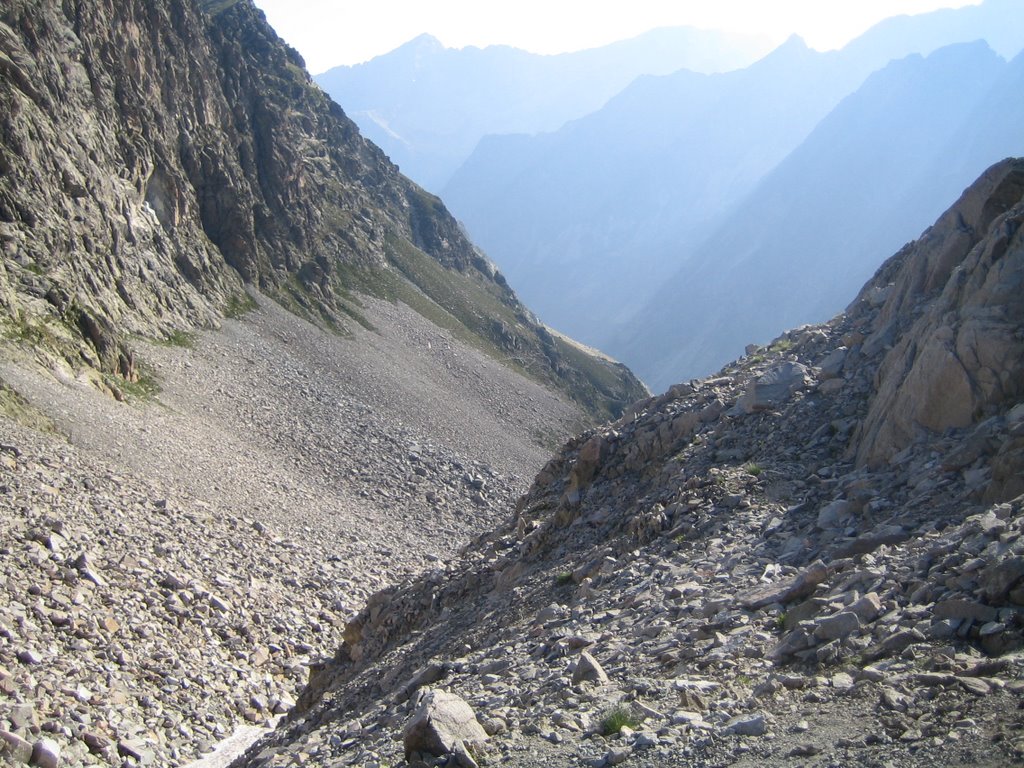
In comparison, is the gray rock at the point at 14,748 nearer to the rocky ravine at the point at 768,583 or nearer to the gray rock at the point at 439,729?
the rocky ravine at the point at 768,583

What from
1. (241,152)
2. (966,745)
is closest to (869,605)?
(966,745)

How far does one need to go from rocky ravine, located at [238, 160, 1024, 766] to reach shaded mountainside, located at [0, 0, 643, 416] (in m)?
33.1

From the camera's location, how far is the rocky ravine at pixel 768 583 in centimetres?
878

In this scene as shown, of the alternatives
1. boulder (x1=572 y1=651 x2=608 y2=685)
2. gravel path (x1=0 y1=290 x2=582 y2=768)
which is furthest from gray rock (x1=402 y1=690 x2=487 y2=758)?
gravel path (x1=0 y1=290 x2=582 y2=768)

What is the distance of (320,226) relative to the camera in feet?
326

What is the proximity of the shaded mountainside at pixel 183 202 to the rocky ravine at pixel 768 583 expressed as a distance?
109ft

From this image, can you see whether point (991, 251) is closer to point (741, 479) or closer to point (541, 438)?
point (741, 479)

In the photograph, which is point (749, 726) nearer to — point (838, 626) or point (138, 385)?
point (838, 626)

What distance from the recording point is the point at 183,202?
231 ft

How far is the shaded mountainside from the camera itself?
49344 mm

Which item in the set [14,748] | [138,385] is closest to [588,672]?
[14,748]

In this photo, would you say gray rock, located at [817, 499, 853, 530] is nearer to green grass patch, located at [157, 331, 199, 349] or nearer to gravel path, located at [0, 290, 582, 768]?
gravel path, located at [0, 290, 582, 768]

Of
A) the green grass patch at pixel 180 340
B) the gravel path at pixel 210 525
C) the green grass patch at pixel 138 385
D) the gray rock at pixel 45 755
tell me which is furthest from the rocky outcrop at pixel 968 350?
the green grass patch at pixel 180 340

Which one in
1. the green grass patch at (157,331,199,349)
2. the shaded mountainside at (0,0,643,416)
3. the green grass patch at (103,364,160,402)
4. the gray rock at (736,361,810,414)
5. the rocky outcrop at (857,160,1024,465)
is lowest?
the green grass patch at (103,364,160,402)
